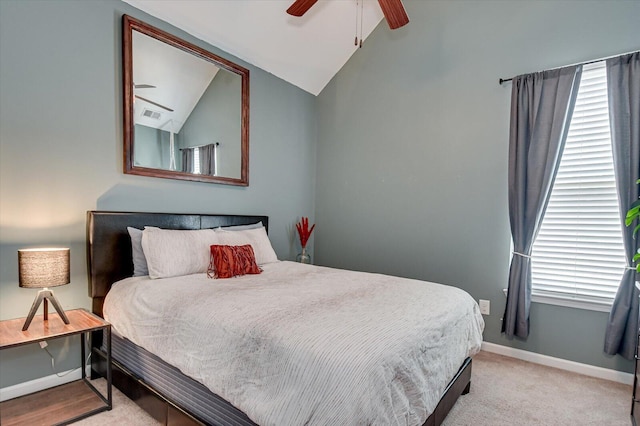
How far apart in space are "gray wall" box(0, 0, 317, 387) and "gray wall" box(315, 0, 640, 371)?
6.60 ft

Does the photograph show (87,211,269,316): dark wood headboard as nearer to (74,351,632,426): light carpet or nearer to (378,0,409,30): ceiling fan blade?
(74,351,632,426): light carpet

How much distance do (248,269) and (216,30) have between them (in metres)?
2.17

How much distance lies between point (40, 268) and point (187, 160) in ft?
4.53

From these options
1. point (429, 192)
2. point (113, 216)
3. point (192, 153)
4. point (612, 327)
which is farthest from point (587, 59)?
point (113, 216)

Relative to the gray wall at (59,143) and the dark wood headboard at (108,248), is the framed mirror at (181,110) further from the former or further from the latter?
the dark wood headboard at (108,248)

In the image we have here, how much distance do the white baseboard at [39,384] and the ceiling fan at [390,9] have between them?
298 centimetres

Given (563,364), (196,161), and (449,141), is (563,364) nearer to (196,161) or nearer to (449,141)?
(449,141)

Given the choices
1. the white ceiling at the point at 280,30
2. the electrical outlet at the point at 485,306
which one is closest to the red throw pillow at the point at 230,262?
the white ceiling at the point at 280,30

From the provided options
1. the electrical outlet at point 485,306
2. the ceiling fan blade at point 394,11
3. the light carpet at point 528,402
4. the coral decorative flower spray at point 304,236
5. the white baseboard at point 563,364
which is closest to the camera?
the light carpet at point 528,402

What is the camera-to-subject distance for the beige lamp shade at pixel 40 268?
1.79m

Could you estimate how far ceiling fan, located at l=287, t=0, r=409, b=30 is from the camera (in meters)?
2.16

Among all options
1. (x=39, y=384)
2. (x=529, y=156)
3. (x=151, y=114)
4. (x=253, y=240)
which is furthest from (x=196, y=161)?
(x=529, y=156)

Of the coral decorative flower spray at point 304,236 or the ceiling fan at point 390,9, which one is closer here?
the ceiling fan at point 390,9

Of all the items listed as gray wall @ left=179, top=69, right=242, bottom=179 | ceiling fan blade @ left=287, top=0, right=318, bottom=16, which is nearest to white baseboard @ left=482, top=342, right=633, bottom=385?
gray wall @ left=179, top=69, right=242, bottom=179
